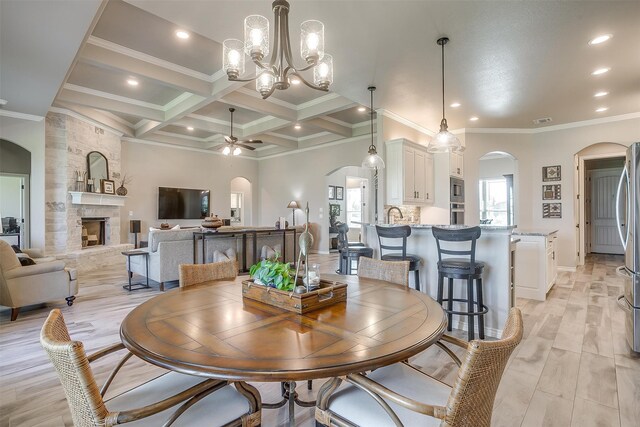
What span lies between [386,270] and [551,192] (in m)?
6.15

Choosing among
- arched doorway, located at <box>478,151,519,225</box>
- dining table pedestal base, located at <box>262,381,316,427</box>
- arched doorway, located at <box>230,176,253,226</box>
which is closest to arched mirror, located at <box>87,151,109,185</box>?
arched doorway, located at <box>230,176,253,226</box>

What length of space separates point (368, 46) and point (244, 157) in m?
7.54

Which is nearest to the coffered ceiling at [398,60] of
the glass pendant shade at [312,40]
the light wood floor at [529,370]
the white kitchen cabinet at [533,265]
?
the glass pendant shade at [312,40]

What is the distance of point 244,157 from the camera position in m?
10.3

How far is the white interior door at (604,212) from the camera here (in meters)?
8.63

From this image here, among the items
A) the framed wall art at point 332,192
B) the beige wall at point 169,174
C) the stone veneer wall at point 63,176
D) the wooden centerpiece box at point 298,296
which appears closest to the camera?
the wooden centerpiece box at point 298,296

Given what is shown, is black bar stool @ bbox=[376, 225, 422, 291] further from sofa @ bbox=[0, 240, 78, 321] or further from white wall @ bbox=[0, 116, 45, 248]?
white wall @ bbox=[0, 116, 45, 248]

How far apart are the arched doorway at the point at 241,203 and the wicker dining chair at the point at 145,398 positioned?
9.46 m

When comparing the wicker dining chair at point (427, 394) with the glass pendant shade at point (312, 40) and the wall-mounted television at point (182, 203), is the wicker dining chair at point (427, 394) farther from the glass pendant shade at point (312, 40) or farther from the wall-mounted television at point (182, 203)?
the wall-mounted television at point (182, 203)

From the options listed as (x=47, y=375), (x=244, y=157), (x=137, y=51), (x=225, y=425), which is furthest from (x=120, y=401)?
(x=244, y=157)

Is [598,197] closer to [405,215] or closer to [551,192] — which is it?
[551,192]

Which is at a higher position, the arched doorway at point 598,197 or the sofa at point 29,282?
the arched doorway at point 598,197

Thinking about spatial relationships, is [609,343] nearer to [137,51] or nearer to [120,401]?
[120,401]

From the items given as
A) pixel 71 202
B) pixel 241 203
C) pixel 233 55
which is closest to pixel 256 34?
pixel 233 55
